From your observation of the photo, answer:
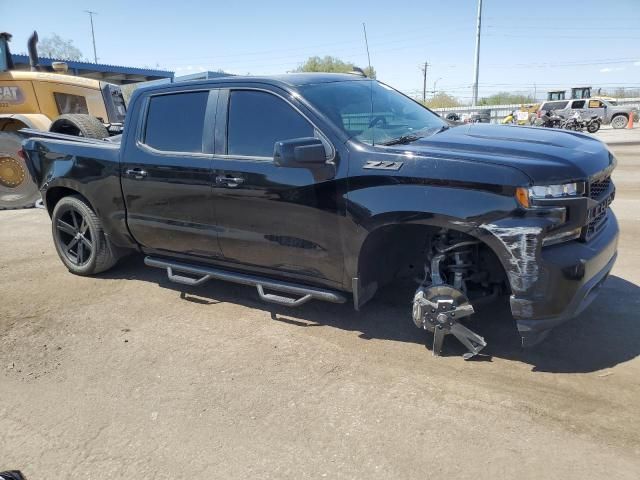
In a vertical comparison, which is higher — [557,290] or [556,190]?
[556,190]

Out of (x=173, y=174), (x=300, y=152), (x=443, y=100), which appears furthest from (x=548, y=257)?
(x=443, y=100)

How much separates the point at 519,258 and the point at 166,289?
3.48 m

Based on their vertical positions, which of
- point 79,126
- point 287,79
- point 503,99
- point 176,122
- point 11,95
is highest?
point 287,79

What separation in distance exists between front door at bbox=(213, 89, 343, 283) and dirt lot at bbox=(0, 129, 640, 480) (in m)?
0.63

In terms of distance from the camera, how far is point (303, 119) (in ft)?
11.7

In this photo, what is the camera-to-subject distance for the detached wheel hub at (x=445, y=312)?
10.7 feet

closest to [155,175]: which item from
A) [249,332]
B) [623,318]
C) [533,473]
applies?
[249,332]

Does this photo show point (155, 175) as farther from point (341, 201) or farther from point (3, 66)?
point (3, 66)

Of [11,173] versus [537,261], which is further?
[11,173]

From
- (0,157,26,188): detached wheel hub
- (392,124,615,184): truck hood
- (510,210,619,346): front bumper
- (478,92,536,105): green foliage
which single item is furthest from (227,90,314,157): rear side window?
(478,92,536,105): green foliage

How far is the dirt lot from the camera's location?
251cm

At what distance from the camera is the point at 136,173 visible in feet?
14.7

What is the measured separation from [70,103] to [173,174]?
7.34 m

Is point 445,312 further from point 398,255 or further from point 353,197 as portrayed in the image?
point 353,197
